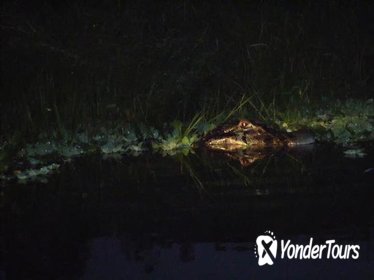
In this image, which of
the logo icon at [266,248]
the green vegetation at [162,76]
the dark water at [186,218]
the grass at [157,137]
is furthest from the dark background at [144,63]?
the logo icon at [266,248]

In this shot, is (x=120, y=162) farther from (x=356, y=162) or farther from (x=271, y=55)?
(x=271, y=55)

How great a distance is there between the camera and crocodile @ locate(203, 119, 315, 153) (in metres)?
7.28

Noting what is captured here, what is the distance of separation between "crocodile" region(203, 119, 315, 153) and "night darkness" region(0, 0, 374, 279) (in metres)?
0.02

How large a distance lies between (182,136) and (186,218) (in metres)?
2.81

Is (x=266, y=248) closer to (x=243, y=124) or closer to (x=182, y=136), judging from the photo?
(x=243, y=124)

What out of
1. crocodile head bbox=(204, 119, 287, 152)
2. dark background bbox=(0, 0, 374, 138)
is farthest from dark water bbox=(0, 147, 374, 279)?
dark background bbox=(0, 0, 374, 138)

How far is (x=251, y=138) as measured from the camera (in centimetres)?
735

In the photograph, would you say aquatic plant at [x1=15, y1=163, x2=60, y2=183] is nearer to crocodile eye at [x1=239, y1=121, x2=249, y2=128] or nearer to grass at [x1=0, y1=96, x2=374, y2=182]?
grass at [x1=0, y1=96, x2=374, y2=182]

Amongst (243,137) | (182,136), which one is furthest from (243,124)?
(182,136)

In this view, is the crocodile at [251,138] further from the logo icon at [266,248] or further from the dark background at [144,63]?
the logo icon at [266,248]

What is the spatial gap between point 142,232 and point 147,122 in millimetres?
4273

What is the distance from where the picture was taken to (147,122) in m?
8.78

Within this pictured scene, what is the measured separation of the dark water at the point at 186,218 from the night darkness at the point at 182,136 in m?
0.02

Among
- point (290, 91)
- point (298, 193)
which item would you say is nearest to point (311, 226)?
point (298, 193)
